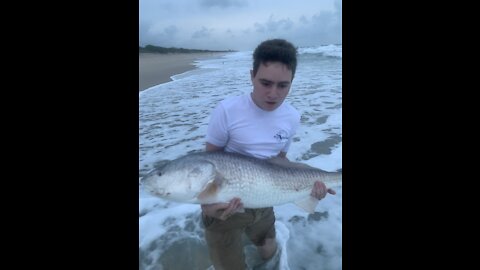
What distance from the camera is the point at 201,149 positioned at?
221 inches

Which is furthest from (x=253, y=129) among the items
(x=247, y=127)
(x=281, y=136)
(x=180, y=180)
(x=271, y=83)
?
(x=180, y=180)

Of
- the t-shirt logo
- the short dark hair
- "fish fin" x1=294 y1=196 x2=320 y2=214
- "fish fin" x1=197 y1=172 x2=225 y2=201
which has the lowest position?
"fish fin" x1=294 y1=196 x2=320 y2=214

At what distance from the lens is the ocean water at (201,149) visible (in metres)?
3.22

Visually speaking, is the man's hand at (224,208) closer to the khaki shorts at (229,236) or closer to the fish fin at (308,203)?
the khaki shorts at (229,236)

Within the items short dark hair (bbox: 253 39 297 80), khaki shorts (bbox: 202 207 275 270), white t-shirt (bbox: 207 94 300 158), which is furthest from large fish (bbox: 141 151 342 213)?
short dark hair (bbox: 253 39 297 80)

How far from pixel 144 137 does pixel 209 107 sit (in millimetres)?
2482

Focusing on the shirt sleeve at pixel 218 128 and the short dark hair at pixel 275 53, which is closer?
the short dark hair at pixel 275 53

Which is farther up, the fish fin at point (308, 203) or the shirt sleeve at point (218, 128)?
the shirt sleeve at point (218, 128)

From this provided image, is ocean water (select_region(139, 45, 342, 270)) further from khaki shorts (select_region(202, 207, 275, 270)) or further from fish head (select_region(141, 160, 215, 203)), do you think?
fish head (select_region(141, 160, 215, 203))

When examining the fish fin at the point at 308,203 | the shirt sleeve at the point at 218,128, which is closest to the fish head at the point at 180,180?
the shirt sleeve at the point at 218,128

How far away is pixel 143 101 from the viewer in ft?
29.3

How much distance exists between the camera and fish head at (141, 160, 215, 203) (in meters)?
2.06
